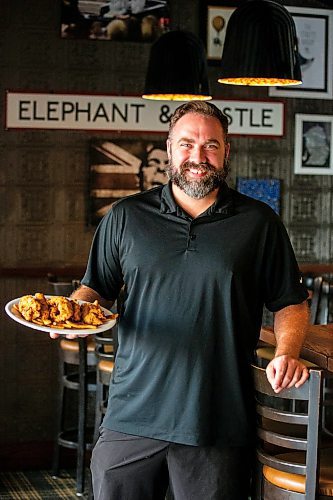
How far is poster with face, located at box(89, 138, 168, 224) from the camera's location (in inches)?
252

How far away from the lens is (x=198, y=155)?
3.09 m

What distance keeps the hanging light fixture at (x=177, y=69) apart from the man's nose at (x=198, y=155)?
2.20 m

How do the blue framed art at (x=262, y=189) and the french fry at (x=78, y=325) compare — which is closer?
the french fry at (x=78, y=325)

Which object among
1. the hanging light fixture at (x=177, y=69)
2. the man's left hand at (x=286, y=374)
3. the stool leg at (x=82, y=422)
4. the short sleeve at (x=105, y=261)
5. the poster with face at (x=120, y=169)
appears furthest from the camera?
the poster with face at (x=120, y=169)

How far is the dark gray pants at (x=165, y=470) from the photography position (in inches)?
117

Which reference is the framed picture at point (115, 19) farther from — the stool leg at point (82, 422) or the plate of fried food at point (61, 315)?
the plate of fried food at point (61, 315)

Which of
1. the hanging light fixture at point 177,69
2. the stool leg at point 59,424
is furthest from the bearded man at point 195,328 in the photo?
the stool leg at point 59,424

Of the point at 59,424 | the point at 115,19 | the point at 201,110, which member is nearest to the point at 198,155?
the point at 201,110

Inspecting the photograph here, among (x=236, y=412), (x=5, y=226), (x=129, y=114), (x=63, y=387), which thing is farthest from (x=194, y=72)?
(x=236, y=412)

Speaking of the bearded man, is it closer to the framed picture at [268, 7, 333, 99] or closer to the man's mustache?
the man's mustache

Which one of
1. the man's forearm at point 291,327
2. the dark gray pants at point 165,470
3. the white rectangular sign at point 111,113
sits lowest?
the dark gray pants at point 165,470

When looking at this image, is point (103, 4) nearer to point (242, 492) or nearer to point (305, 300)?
point (305, 300)

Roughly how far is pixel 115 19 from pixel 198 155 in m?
3.51

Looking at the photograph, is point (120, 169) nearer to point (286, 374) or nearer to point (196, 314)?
point (196, 314)
